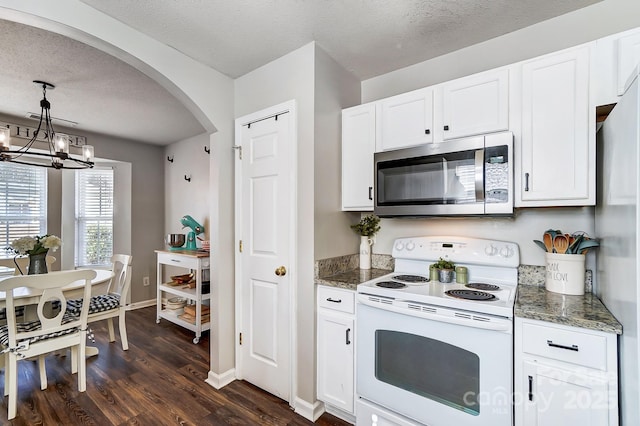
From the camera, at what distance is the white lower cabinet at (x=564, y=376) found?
45.6 inches

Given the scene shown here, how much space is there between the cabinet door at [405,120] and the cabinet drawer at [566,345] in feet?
3.92

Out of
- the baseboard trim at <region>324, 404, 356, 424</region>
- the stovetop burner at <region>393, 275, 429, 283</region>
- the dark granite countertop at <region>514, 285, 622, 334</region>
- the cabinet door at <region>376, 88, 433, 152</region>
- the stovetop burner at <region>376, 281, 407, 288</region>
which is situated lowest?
the baseboard trim at <region>324, 404, 356, 424</region>

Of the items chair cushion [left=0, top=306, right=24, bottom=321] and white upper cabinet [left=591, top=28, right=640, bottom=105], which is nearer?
white upper cabinet [left=591, top=28, right=640, bottom=105]

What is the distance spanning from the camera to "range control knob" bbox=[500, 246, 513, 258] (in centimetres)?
184

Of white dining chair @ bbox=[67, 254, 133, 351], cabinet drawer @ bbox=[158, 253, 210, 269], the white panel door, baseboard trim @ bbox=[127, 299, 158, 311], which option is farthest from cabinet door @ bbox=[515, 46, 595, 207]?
baseboard trim @ bbox=[127, 299, 158, 311]

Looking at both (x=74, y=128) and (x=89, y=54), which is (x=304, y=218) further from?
(x=74, y=128)

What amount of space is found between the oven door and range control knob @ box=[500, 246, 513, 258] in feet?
2.11

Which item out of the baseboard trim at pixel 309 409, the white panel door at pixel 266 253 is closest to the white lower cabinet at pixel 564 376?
the baseboard trim at pixel 309 409

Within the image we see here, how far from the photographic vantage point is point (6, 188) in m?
3.70

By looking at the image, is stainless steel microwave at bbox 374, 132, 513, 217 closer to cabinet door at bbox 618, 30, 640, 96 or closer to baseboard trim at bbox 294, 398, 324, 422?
cabinet door at bbox 618, 30, 640, 96

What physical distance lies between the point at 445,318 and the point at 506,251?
70 cm

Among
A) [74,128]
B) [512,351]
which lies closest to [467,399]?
[512,351]

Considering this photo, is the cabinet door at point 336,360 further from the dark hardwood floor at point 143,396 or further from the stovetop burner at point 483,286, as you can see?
the stovetop burner at point 483,286

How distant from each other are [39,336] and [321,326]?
212 cm
